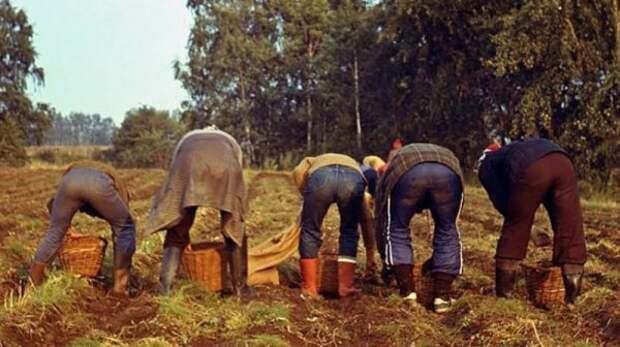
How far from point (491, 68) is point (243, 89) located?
24022mm

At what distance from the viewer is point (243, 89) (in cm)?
4809

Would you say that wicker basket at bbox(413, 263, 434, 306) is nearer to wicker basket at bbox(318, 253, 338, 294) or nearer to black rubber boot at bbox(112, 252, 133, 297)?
wicker basket at bbox(318, 253, 338, 294)

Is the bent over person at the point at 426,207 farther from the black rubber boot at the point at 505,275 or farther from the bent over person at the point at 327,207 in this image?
the bent over person at the point at 327,207

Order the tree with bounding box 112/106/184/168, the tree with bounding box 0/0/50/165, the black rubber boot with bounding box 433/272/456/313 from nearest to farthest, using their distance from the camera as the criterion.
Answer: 1. the black rubber boot with bounding box 433/272/456/313
2. the tree with bounding box 0/0/50/165
3. the tree with bounding box 112/106/184/168

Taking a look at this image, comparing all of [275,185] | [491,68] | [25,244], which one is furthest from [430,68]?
[25,244]

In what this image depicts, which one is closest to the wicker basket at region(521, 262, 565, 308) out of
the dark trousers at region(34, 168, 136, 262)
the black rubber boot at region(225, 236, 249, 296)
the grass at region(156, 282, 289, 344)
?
the grass at region(156, 282, 289, 344)

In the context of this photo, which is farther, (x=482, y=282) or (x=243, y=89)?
(x=243, y=89)

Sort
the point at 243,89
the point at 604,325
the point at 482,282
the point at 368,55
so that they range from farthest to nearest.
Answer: the point at 243,89, the point at 368,55, the point at 482,282, the point at 604,325

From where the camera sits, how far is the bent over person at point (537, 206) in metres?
6.33

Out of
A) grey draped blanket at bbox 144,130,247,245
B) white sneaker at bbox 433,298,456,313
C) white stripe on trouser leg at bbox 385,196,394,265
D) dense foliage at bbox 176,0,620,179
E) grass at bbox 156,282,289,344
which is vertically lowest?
white sneaker at bbox 433,298,456,313

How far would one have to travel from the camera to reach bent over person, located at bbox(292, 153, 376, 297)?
23.3ft

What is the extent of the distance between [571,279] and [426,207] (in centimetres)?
133

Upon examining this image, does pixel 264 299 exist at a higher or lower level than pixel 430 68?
lower

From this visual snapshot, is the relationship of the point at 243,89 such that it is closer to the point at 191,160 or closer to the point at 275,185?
the point at 275,185
